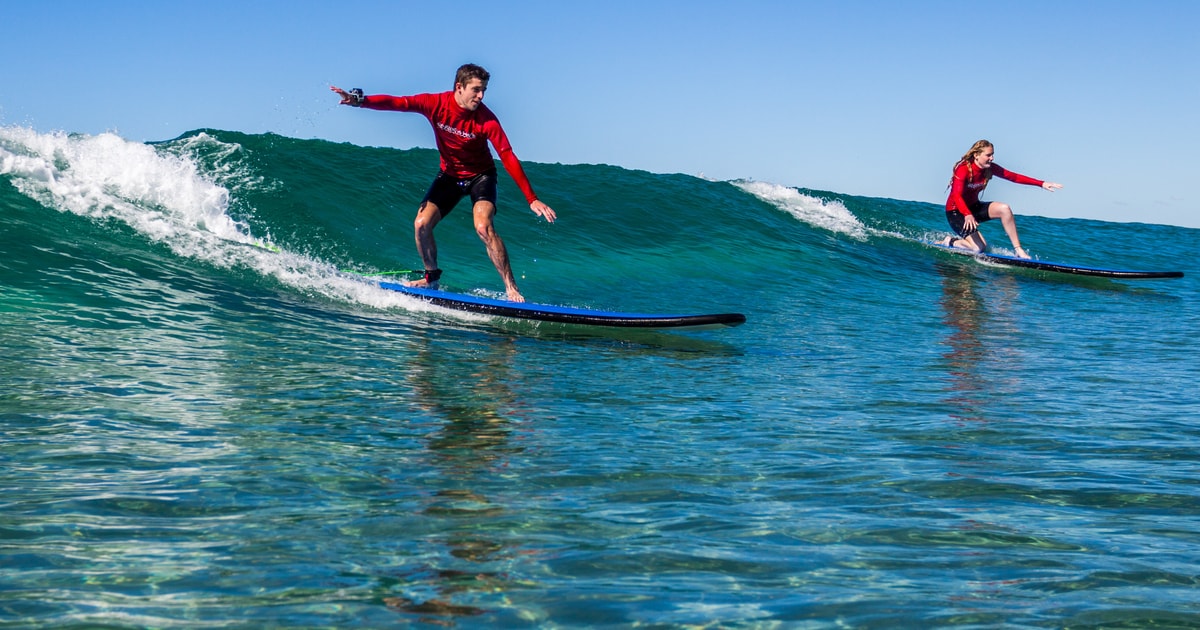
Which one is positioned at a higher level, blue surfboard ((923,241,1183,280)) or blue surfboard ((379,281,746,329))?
blue surfboard ((923,241,1183,280))

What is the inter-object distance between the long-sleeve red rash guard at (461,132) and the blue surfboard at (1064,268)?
36.8 ft

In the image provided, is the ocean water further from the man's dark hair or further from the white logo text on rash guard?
the man's dark hair

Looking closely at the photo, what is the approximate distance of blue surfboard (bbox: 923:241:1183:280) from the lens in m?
16.2

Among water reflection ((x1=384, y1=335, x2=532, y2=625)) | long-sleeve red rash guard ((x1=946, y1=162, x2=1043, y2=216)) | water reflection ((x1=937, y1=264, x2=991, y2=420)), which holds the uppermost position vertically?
long-sleeve red rash guard ((x1=946, y1=162, x2=1043, y2=216))

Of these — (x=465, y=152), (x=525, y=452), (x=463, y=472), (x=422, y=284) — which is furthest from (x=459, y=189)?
(x=463, y=472)

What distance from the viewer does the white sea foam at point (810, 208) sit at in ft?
73.6

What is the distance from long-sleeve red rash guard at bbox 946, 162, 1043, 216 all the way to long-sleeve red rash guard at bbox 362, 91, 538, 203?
375 inches

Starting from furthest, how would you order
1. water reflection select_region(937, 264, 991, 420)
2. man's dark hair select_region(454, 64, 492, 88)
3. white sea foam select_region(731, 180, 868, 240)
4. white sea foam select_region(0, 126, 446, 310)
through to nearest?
1. white sea foam select_region(731, 180, 868, 240)
2. white sea foam select_region(0, 126, 446, 310)
3. man's dark hair select_region(454, 64, 492, 88)
4. water reflection select_region(937, 264, 991, 420)

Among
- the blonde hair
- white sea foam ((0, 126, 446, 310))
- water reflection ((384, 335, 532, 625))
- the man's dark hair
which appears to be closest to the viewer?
water reflection ((384, 335, 532, 625))

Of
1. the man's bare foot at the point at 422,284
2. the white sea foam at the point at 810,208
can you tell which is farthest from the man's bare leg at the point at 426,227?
the white sea foam at the point at 810,208

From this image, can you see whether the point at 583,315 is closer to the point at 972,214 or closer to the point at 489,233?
the point at 489,233

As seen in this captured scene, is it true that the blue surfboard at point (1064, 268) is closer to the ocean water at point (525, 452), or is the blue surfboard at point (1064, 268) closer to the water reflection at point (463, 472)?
the ocean water at point (525, 452)

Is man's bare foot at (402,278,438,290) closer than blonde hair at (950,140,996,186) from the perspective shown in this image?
Yes

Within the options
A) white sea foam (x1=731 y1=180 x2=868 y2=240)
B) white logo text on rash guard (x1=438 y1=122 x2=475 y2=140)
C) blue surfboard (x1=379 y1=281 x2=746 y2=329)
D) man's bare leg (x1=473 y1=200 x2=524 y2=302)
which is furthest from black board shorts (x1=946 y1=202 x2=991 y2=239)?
white logo text on rash guard (x1=438 y1=122 x2=475 y2=140)
